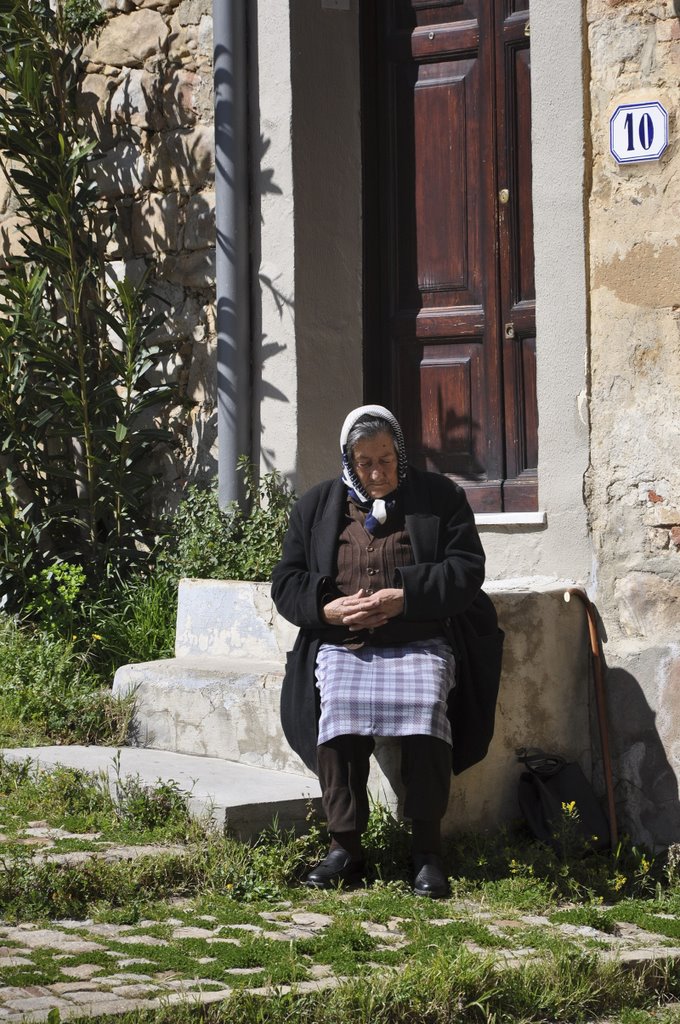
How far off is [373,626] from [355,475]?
536mm

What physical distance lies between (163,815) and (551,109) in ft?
9.64

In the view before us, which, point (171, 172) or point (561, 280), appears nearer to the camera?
point (561, 280)

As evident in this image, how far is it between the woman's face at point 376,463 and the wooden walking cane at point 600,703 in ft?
3.01

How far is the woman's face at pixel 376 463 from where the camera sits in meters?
4.79

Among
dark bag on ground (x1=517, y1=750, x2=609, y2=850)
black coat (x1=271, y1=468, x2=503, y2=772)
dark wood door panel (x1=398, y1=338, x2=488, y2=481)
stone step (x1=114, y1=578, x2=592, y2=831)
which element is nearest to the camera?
black coat (x1=271, y1=468, x2=503, y2=772)

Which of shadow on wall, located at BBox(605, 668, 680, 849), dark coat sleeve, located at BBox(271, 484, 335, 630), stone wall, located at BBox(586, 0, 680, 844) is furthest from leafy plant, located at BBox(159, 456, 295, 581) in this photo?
shadow on wall, located at BBox(605, 668, 680, 849)

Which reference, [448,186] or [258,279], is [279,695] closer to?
[258,279]

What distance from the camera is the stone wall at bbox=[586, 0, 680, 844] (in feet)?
17.0

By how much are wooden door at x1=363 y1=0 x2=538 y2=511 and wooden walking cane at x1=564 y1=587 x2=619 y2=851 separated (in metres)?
0.74

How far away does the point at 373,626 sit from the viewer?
4.65 metres

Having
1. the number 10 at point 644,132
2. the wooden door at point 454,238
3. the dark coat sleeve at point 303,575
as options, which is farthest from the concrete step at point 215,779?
the number 10 at point 644,132

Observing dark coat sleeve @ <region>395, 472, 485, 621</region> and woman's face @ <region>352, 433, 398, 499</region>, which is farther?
woman's face @ <region>352, 433, 398, 499</region>

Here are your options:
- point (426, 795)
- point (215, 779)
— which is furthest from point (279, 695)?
point (426, 795)

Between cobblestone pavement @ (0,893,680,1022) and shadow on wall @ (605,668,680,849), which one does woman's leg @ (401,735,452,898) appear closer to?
cobblestone pavement @ (0,893,680,1022)
